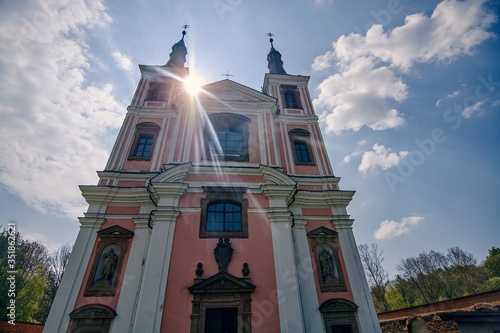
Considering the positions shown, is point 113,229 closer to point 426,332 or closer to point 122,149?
point 122,149

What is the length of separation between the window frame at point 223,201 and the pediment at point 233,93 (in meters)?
5.73

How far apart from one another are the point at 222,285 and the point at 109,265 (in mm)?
4055

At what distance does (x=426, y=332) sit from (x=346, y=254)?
25.0 ft

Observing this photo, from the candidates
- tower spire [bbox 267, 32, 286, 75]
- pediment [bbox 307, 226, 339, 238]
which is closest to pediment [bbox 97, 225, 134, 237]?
pediment [bbox 307, 226, 339, 238]

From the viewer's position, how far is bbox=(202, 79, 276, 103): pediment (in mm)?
13438

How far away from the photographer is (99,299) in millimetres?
7852

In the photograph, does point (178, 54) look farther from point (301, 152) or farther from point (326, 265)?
point (326, 265)

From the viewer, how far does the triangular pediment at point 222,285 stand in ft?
25.3

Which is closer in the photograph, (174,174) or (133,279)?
(133,279)

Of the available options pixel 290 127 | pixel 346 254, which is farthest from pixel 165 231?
pixel 290 127

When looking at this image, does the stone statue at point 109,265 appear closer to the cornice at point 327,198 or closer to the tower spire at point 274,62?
the cornice at point 327,198

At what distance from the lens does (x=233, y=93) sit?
14.0 metres

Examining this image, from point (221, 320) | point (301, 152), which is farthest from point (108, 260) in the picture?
point (301, 152)

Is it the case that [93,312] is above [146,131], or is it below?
below
